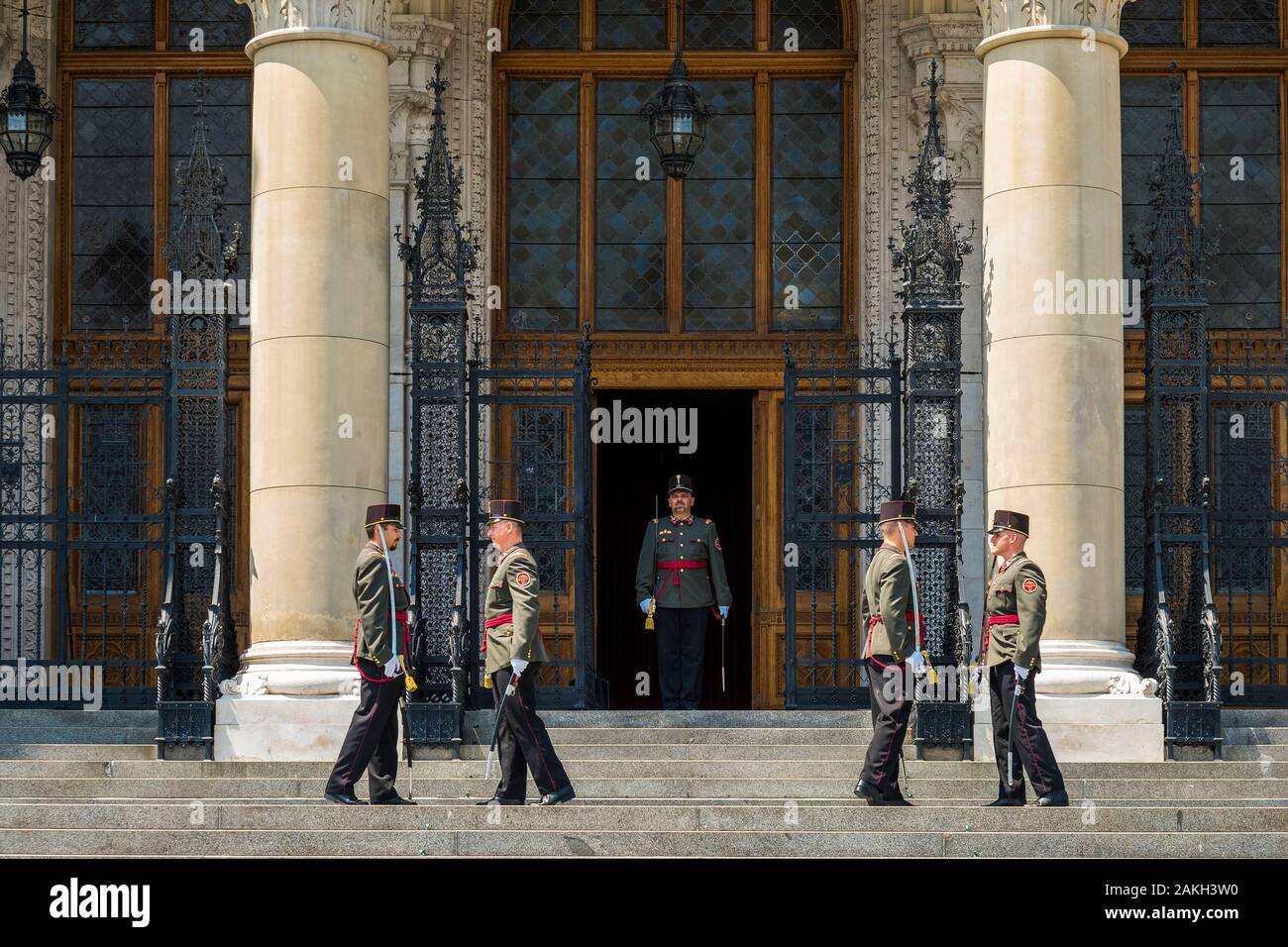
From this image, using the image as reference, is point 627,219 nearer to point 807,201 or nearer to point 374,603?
point 807,201

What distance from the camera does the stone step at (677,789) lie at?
17484 mm

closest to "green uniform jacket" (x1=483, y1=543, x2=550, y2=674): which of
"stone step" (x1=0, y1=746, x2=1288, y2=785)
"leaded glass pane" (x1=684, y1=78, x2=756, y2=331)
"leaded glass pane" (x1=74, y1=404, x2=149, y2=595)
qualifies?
"stone step" (x1=0, y1=746, x2=1288, y2=785)

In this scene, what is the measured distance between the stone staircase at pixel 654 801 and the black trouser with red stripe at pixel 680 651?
5.07 ft

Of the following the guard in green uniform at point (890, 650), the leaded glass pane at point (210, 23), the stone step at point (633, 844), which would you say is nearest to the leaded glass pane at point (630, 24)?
the leaded glass pane at point (210, 23)

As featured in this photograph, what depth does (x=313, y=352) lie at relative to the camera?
66.6 feet

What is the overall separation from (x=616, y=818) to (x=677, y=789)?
2.11 m

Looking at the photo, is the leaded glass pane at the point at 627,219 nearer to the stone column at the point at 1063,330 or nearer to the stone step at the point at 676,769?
the stone column at the point at 1063,330

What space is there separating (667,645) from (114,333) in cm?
657

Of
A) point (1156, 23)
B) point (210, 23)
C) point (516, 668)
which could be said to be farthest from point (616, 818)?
point (1156, 23)

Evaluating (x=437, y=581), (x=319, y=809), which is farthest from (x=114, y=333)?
(x=319, y=809)

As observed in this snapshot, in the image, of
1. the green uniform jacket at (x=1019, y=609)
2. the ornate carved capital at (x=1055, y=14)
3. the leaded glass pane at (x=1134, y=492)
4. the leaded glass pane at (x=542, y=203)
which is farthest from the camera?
the leaded glass pane at (x=542, y=203)

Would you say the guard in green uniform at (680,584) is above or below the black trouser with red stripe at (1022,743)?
above

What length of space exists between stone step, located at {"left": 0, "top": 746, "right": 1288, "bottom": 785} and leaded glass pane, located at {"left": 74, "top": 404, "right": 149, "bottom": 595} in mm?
2610

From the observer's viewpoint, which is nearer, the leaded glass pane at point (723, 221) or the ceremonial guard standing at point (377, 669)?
the ceremonial guard standing at point (377, 669)
